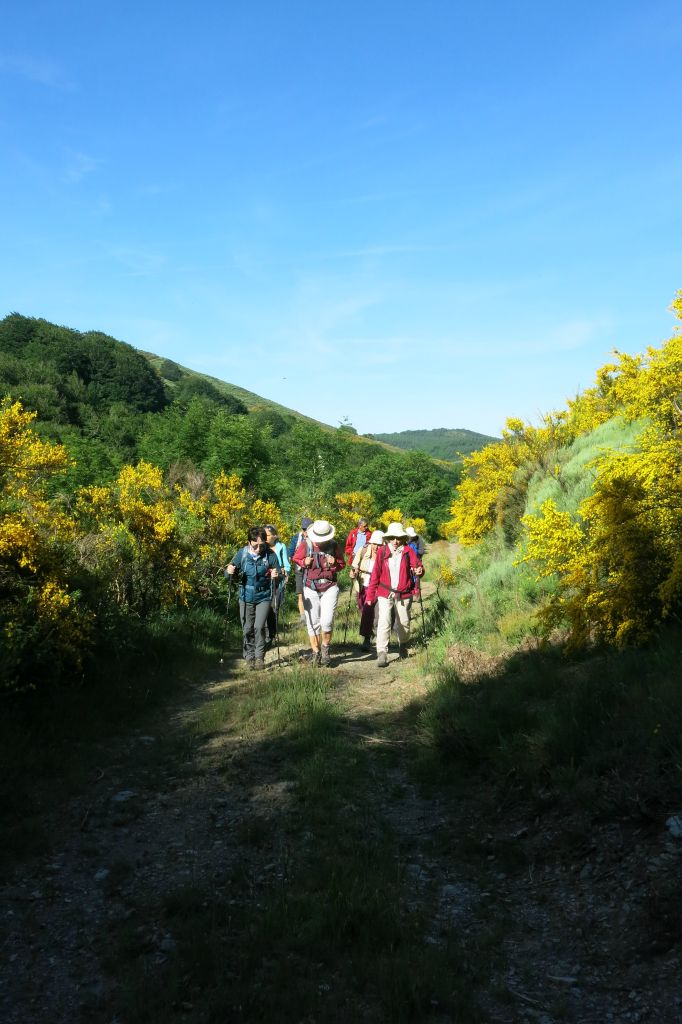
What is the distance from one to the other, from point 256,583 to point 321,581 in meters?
0.93

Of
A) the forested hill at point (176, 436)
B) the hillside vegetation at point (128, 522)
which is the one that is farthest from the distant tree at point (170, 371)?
the hillside vegetation at point (128, 522)

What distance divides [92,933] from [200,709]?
406 cm

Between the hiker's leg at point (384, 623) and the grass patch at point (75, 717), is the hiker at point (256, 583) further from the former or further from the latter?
the hiker's leg at point (384, 623)

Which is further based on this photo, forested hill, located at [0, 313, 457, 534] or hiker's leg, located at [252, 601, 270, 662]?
forested hill, located at [0, 313, 457, 534]

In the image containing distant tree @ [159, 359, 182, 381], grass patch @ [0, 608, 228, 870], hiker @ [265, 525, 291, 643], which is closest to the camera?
grass patch @ [0, 608, 228, 870]

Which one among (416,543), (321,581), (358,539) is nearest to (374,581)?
(321,581)

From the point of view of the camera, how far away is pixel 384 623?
33.5ft

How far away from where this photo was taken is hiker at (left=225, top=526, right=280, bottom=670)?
33.0ft

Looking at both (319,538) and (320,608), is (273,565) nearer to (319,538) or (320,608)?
(319,538)

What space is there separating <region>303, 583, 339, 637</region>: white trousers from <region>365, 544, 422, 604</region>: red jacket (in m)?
0.59

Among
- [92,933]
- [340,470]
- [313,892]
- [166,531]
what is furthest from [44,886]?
[340,470]

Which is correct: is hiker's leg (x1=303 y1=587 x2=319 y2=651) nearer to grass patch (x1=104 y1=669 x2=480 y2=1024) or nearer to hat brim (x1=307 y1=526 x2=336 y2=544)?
hat brim (x1=307 y1=526 x2=336 y2=544)

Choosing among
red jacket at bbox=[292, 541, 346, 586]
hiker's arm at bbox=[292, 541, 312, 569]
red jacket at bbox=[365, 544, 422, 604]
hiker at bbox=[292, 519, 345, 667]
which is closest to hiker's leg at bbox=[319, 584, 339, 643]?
hiker at bbox=[292, 519, 345, 667]

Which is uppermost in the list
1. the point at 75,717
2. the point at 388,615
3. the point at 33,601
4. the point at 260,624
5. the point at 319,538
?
the point at 319,538
